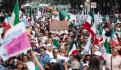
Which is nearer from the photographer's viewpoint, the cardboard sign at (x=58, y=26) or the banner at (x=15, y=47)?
the banner at (x=15, y=47)

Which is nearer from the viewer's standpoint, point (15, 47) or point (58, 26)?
point (15, 47)

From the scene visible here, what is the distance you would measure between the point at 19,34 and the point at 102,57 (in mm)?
3436

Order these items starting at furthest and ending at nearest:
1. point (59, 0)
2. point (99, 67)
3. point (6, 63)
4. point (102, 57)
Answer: point (59, 0)
point (102, 57)
point (6, 63)
point (99, 67)

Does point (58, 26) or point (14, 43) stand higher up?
point (14, 43)

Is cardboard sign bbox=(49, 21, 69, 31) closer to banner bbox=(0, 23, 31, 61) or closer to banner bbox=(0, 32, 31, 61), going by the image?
banner bbox=(0, 23, 31, 61)

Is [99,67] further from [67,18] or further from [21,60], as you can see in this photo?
[67,18]

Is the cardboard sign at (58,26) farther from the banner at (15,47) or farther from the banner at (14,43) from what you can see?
the banner at (15,47)

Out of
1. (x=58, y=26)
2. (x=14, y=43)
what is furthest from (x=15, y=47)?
(x=58, y=26)

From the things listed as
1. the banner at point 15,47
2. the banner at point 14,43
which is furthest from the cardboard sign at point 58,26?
the banner at point 15,47

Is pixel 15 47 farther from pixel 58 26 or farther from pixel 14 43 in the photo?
pixel 58 26

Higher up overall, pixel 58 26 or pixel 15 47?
pixel 15 47

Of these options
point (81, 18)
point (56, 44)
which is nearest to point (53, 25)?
point (81, 18)

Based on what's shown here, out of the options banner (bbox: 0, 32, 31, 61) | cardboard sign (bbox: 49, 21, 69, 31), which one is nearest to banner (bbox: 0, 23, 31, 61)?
banner (bbox: 0, 32, 31, 61)

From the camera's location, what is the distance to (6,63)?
42.1 feet
